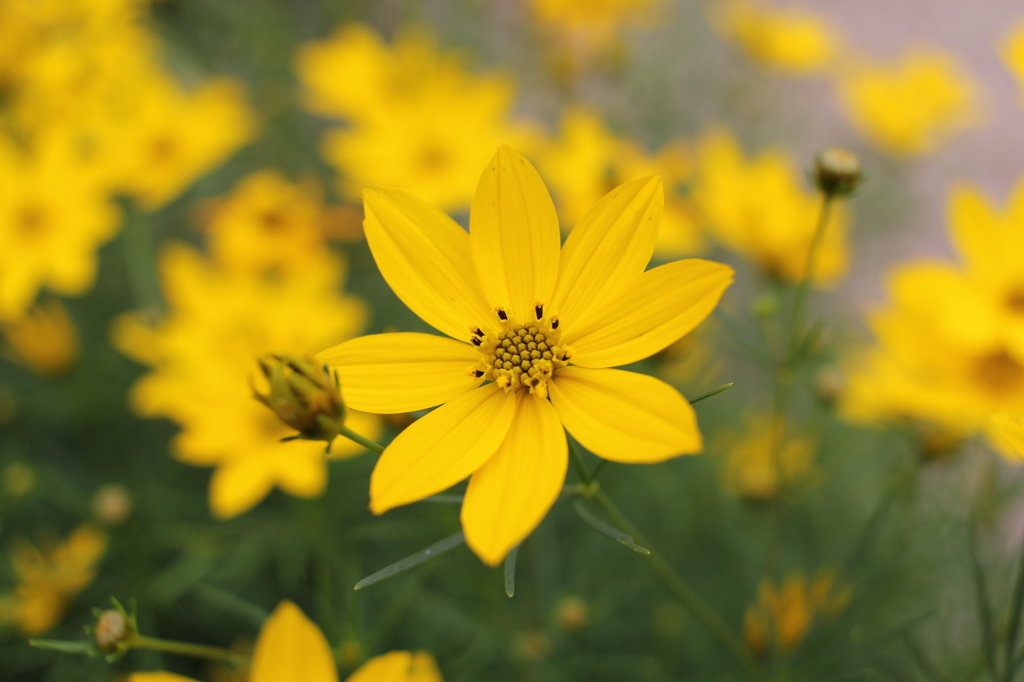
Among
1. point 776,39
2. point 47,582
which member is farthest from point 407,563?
point 776,39

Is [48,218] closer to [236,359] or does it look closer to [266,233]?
[266,233]

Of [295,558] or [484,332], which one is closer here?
[484,332]

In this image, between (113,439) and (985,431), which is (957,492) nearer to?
(985,431)

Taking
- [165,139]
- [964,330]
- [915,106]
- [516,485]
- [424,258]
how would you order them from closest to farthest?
1. [516,485]
2. [424,258]
3. [964,330]
4. [165,139]
5. [915,106]

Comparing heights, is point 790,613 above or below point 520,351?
below

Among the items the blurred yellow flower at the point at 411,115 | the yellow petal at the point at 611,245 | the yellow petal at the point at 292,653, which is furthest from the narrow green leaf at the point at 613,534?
the blurred yellow flower at the point at 411,115

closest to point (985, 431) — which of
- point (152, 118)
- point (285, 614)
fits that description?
point (285, 614)
